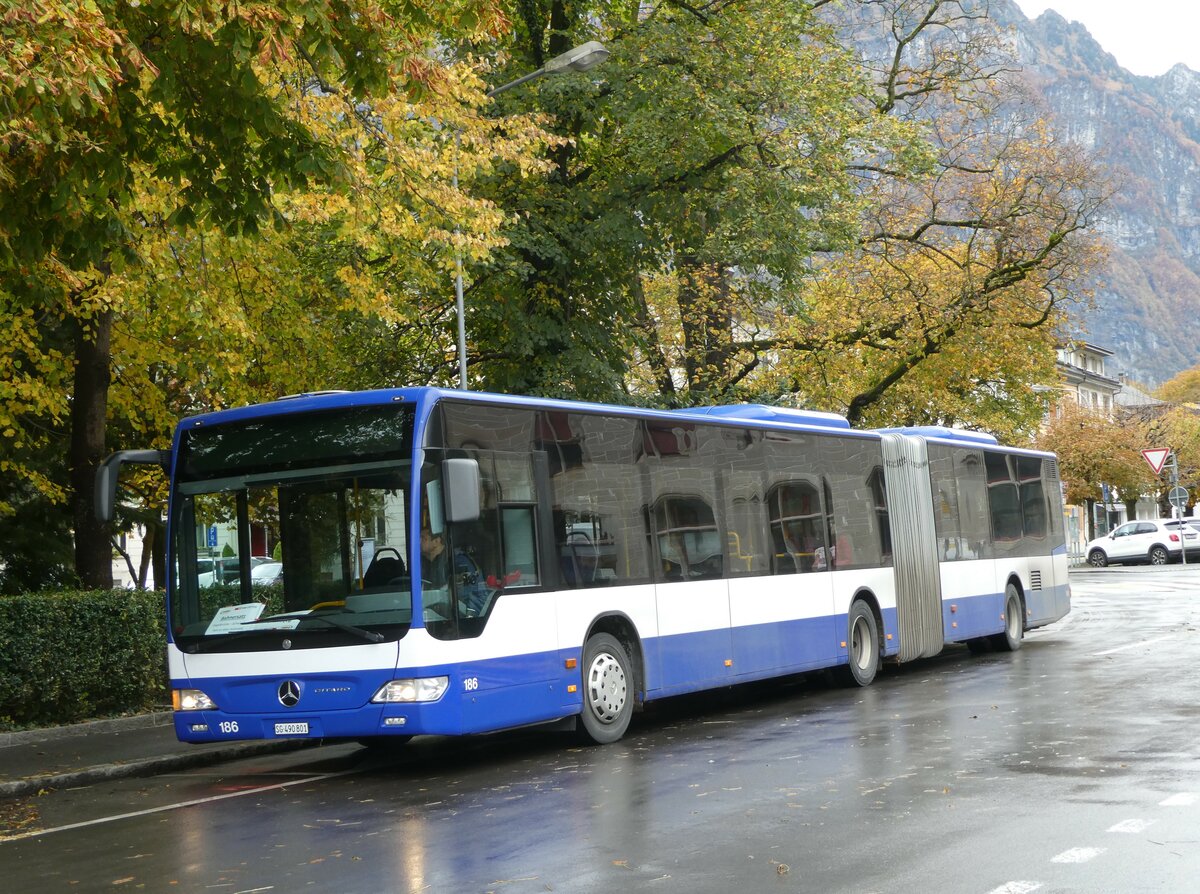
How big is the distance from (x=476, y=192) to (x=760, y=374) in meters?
12.6

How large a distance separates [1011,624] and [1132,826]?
597 inches

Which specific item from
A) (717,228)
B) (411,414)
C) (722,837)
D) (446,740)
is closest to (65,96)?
(411,414)

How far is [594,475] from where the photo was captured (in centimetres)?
1383

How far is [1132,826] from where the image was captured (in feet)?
27.0

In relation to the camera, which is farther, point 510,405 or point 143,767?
point 143,767

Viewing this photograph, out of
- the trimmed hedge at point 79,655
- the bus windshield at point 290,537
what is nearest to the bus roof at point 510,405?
the bus windshield at point 290,537

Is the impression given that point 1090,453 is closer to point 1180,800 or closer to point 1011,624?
point 1011,624

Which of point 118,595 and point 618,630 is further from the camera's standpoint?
point 118,595

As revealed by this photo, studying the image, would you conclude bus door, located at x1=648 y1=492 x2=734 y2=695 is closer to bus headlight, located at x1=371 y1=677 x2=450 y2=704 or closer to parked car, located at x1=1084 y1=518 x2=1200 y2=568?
bus headlight, located at x1=371 y1=677 x2=450 y2=704

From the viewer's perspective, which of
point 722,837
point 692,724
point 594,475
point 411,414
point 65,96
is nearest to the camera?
point 722,837

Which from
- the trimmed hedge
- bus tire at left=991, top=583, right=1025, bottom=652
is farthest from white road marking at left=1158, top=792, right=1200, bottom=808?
bus tire at left=991, top=583, right=1025, bottom=652

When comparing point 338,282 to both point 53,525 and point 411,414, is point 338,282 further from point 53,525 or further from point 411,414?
point 411,414

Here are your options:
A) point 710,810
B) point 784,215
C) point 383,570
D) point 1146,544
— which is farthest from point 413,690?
point 1146,544

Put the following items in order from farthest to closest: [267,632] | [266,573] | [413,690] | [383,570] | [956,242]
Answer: [956,242], [266,573], [267,632], [383,570], [413,690]
